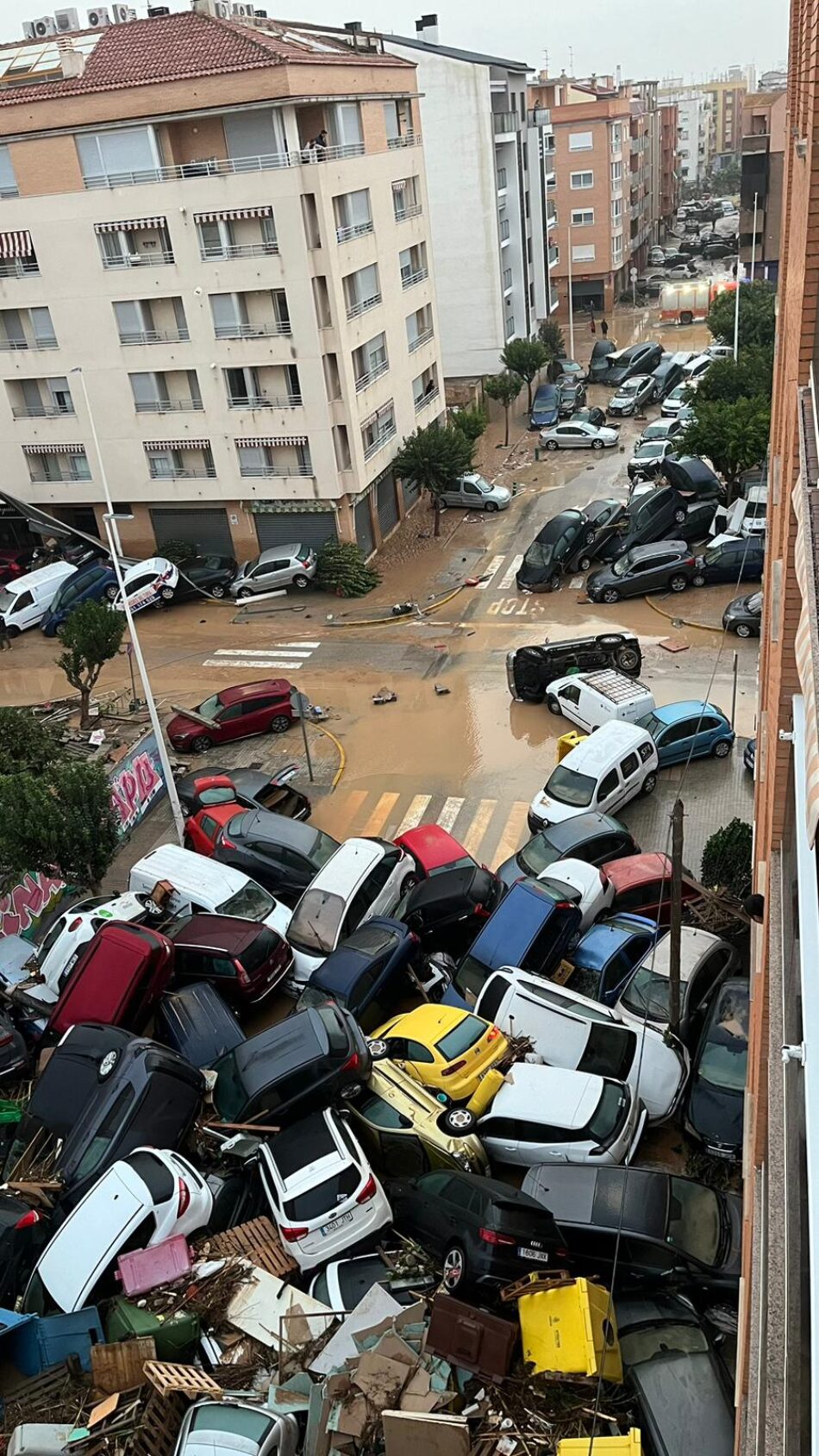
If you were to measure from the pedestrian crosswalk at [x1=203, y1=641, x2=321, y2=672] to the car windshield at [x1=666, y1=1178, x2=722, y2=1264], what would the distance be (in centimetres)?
1720

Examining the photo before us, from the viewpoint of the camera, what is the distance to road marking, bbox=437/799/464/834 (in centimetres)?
1893

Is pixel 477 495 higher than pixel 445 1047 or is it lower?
lower

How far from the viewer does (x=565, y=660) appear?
22109 mm

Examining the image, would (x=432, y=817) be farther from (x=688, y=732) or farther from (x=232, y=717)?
(x=232, y=717)

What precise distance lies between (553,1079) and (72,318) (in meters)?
27.2

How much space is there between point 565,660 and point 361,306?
577 inches

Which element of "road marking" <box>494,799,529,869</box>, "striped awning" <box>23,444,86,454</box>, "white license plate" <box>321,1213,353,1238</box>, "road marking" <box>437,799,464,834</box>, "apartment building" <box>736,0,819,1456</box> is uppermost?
"apartment building" <box>736,0,819,1456</box>

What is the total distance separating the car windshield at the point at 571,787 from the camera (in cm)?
1759

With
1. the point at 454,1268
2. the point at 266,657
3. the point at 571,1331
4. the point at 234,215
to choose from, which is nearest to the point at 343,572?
the point at 266,657

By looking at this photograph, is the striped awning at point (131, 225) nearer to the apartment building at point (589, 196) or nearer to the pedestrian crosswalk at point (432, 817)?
the pedestrian crosswalk at point (432, 817)

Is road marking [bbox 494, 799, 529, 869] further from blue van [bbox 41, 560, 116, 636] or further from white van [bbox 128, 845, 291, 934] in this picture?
blue van [bbox 41, 560, 116, 636]

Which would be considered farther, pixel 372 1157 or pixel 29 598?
pixel 29 598

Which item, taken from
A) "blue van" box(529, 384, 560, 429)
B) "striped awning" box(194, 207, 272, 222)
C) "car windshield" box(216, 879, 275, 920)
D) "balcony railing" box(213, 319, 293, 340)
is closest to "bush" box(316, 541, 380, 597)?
"balcony railing" box(213, 319, 293, 340)

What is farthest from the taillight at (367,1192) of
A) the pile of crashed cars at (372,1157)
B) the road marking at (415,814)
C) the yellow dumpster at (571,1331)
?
the road marking at (415,814)
